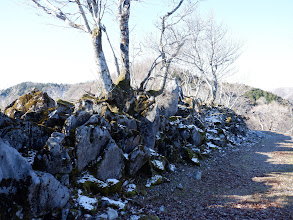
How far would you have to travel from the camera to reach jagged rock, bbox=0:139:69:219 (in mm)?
3450

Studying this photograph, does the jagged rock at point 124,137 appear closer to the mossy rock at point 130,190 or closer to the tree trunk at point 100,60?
the mossy rock at point 130,190

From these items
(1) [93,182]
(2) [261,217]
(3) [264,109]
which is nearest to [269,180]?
(2) [261,217]

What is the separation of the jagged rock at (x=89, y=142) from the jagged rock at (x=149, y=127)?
107 inches

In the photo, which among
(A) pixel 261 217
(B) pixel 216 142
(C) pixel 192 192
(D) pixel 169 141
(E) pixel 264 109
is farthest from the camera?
(E) pixel 264 109

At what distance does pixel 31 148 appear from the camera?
5.53 m

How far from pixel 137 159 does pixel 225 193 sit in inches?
132

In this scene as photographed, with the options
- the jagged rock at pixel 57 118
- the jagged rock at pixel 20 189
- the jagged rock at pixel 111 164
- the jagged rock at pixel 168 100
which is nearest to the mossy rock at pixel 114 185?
the jagged rock at pixel 111 164

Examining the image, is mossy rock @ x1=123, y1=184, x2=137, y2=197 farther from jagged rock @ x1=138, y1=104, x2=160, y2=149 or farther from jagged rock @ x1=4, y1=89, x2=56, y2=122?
jagged rock @ x1=4, y1=89, x2=56, y2=122

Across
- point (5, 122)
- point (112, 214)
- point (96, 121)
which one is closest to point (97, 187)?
point (112, 214)

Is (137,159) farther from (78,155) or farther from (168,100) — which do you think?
(168,100)

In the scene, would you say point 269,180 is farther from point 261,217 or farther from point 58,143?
point 58,143

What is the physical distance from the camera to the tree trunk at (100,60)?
905 centimetres

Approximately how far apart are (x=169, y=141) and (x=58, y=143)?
20.1 feet

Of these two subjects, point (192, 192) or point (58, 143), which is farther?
point (192, 192)
